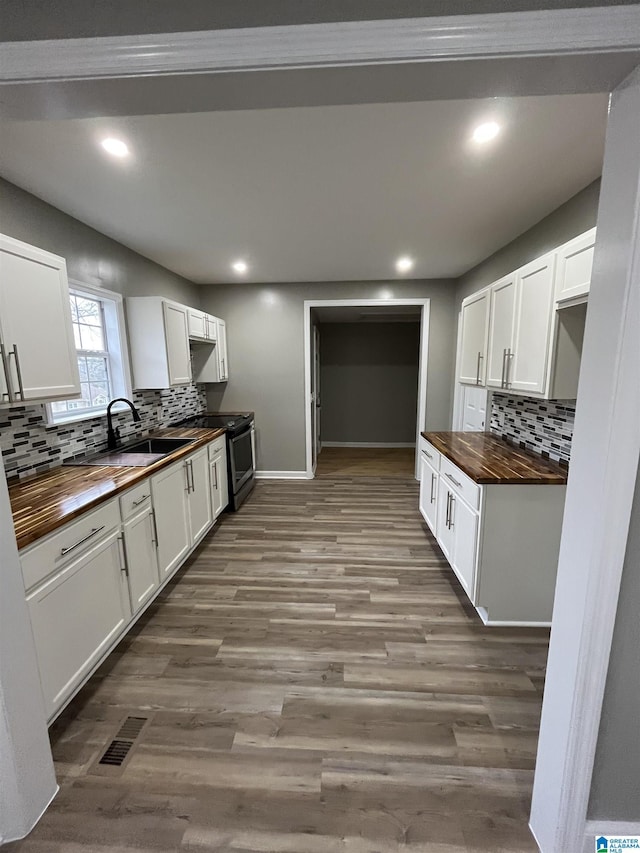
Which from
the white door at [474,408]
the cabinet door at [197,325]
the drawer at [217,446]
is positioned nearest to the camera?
the drawer at [217,446]

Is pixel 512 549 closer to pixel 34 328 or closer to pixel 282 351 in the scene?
pixel 34 328

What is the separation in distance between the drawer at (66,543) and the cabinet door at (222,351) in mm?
2767

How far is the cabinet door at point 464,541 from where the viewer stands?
2090mm

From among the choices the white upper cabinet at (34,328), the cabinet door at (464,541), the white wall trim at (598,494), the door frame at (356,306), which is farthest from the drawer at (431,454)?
the white upper cabinet at (34,328)

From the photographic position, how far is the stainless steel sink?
7.67 feet

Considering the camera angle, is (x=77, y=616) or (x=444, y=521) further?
(x=444, y=521)

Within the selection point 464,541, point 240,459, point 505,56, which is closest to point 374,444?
point 240,459

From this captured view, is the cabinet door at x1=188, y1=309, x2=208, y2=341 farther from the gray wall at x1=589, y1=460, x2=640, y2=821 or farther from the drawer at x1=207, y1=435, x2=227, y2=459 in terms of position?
the gray wall at x1=589, y1=460, x2=640, y2=821

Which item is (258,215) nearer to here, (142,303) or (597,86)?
(142,303)

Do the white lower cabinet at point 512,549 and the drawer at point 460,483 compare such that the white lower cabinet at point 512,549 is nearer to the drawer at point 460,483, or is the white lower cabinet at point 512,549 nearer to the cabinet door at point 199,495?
the drawer at point 460,483

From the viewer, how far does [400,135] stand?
1.60 meters

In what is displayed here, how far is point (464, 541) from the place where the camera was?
2.23 metres

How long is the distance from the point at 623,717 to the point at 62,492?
7.82 ft

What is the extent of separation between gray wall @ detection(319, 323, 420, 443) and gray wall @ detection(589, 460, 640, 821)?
567 centimetres
